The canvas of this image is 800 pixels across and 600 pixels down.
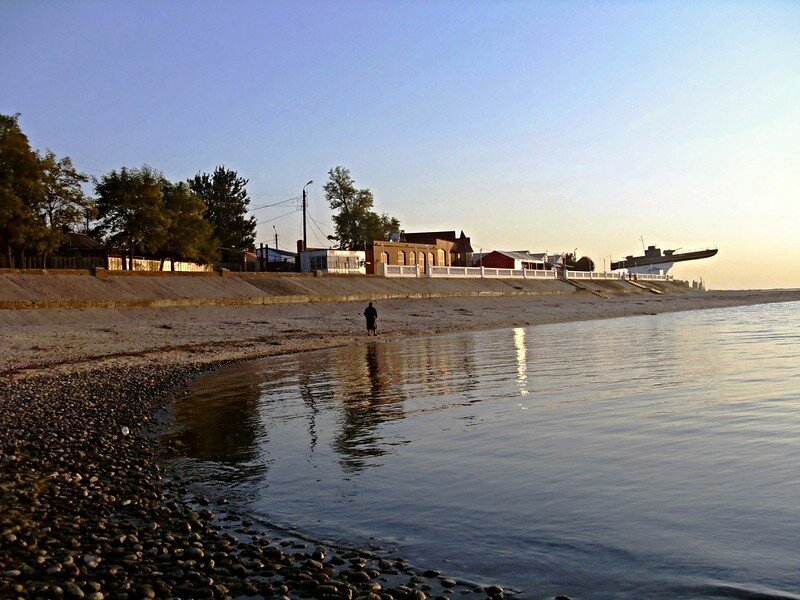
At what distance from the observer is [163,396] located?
21.5 m

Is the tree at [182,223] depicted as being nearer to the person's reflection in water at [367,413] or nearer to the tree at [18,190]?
the tree at [18,190]

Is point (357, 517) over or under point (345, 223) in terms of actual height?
under

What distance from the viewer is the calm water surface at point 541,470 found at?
7449 millimetres

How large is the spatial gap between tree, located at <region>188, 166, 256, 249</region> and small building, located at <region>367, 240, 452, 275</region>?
685 inches

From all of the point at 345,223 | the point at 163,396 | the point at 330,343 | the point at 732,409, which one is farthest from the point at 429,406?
the point at 345,223

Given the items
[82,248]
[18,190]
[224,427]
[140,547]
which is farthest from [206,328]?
[82,248]

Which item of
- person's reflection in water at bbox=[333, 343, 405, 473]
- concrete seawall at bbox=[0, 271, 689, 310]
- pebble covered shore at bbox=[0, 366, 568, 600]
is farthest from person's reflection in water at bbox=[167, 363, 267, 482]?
concrete seawall at bbox=[0, 271, 689, 310]

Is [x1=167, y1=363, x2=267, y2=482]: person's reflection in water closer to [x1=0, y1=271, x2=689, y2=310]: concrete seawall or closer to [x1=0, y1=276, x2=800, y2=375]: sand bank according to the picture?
[x1=0, y1=276, x2=800, y2=375]: sand bank

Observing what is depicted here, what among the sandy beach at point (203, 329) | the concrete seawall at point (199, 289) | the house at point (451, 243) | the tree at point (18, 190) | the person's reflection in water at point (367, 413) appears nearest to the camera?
the person's reflection in water at point (367, 413)

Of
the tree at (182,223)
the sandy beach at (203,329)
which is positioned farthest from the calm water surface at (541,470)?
the tree at (182,223)

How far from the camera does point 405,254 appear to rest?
10256 centimetres

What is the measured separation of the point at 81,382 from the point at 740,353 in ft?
77.8

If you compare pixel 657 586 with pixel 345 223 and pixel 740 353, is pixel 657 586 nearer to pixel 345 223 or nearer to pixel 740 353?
pixel 740 353

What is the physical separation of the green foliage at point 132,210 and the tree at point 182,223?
133 inches
